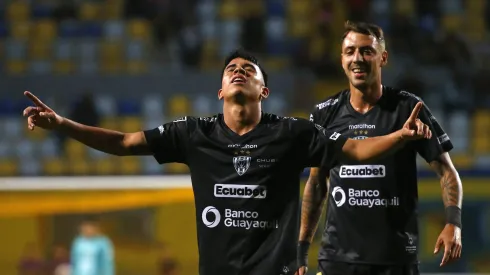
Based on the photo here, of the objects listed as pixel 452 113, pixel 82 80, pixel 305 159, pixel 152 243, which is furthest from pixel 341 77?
pixel 305 159

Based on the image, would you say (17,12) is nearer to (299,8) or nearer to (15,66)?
(15,66)

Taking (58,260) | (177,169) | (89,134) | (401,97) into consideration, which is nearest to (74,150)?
(177,169)

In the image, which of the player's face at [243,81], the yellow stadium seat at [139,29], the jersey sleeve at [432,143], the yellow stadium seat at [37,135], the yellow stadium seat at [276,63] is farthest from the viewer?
the yellow stadium seat at [139,29]

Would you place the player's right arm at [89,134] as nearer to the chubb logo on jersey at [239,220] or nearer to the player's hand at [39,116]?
the player's hand at [39,116]

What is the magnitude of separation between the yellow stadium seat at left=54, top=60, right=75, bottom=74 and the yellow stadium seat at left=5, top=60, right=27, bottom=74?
0.45 meters

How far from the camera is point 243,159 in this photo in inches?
154

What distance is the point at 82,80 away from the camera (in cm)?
1214

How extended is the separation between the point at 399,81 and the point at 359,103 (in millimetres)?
7143

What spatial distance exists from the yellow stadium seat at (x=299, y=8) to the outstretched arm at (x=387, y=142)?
9509mm

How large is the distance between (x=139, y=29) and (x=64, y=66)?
3.98 feet

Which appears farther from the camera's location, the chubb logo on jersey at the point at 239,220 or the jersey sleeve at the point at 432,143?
the jersey sleeve at the point at 432,143

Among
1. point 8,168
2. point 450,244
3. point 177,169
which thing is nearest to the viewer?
point 450,244

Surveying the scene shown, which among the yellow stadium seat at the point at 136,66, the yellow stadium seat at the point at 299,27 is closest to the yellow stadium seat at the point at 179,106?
the yellow stadium seat at the point at 136,66

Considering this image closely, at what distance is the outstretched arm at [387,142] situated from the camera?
3.56 metres
